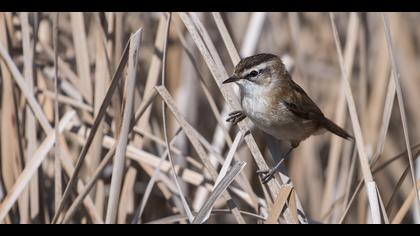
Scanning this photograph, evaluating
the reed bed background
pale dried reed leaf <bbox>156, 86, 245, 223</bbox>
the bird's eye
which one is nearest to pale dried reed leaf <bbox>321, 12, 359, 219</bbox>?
the reed bed background

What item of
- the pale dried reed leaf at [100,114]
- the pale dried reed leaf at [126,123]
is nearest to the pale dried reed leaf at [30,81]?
the pale dried reed leaf at [100,114]

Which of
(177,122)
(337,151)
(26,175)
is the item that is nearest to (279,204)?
(177,122)

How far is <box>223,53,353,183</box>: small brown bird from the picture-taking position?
2.88 meters

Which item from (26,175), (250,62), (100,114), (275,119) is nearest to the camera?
(100,114)

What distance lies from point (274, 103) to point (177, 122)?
57 centimetres

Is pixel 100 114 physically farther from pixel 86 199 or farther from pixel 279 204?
pixel 279 204

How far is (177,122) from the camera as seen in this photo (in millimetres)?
2746

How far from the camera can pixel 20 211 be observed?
9.18ft

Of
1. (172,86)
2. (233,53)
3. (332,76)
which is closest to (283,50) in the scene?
(332,76)

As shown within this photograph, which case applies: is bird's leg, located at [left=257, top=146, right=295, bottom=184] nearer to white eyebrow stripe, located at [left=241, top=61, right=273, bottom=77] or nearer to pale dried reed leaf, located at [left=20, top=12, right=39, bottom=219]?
white eyebrow stripe, located at [left=241, top=61, right=273, bottom=77]

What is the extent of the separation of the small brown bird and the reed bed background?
7cm

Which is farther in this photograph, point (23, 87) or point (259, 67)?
point (259, 67)
